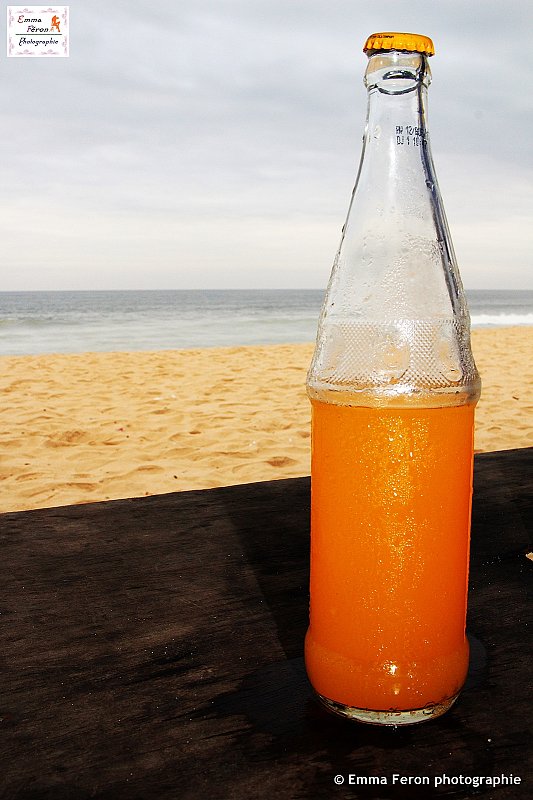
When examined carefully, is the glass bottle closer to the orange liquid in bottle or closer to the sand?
the orange liquid in bottle

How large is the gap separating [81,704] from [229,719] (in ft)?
0.45

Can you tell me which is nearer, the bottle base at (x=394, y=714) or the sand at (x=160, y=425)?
the bottle base at (x=394, y=714)

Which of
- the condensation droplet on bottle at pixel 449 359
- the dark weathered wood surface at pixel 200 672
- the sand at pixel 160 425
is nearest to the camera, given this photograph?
the dark weathered wood surface at pixel 200 672

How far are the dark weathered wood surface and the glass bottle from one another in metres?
0.05

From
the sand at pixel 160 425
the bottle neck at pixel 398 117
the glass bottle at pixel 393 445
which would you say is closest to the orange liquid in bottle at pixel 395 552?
the glass bottle at pixel 393 445

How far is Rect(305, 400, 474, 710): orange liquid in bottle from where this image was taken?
0.63m

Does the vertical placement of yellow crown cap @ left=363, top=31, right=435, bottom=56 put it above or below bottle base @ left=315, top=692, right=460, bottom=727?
above

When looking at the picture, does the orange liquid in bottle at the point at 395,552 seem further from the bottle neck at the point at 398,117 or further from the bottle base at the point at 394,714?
the bottle neck at the point at 398,117

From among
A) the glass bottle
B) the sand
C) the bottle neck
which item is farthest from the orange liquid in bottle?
the sand

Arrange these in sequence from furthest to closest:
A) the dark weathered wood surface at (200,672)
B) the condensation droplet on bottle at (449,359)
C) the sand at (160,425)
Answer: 1. the sand at (160,425)
2. the condensation droplet on bottle at (449,359)
3. the dark weathered wood surface at (200,672)

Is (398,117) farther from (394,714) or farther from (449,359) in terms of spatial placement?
(394,714)

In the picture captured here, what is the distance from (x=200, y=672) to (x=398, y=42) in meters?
0.61

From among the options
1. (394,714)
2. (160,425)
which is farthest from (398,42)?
(160,425)

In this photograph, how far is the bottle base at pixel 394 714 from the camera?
2.05 ft
